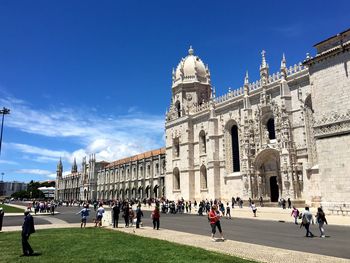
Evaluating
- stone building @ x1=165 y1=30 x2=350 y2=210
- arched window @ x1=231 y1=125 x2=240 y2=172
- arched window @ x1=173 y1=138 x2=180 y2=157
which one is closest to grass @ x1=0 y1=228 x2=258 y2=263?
stone building @ x1=165 y1=30 x2=350 y2=210

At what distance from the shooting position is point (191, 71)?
57.6 m

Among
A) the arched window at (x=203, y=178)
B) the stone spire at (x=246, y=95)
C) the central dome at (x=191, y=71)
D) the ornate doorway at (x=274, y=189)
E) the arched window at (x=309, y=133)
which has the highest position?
the central dome at (x=191, y=71)

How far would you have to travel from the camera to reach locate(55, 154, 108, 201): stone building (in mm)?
99062

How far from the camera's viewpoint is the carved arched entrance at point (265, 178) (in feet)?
128

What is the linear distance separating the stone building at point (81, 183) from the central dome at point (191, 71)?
51.5 meters

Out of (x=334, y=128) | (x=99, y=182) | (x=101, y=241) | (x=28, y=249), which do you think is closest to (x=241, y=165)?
(x=334, y=128)

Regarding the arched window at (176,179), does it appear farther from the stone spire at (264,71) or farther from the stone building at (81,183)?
the stone building at (81,183)

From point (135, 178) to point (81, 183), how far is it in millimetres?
37905

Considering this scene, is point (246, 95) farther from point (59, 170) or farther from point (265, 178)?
point (59, 170)

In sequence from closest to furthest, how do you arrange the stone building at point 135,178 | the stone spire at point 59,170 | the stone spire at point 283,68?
the stone spire at point 283,68
the stone building at point 135,178
the stone spire at point 59,170

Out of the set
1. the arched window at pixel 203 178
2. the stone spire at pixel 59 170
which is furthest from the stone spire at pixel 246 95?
the stone spire at pixel 59 170

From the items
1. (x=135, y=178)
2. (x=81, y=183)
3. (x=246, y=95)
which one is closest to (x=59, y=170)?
(x=81, y=183)

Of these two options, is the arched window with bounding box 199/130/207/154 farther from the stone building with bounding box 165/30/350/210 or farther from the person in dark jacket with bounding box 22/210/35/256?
the person in dark jacket with bounding box 22/210/35/256

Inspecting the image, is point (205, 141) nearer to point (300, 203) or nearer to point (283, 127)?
point (283, 127)
